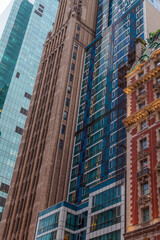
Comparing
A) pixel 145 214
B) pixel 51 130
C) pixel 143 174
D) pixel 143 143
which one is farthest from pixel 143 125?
pixel 51 130

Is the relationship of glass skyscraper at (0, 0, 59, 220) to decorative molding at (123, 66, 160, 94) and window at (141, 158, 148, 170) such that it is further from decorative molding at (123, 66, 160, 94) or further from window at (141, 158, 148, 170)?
window at (141, 158, 148, 170)

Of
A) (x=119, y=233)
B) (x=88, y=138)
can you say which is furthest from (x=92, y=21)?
(x=119, y=233)

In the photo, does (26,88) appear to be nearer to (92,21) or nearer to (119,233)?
(92,21)

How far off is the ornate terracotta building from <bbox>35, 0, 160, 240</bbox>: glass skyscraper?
→ 7803 mm

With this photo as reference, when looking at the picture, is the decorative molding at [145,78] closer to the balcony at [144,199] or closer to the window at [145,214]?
the balcony at [144,199]

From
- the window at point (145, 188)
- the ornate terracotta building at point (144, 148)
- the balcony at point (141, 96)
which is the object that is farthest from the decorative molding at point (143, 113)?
the window at point (145, 188)

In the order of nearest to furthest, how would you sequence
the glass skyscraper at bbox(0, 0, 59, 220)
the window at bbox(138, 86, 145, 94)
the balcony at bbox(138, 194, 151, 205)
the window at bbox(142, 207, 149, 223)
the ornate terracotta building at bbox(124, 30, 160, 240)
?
the ornate terracotta building at bbox(124, 30, 160, 240)
the window at bbox(142, 207, 149, 223)
the balcony at bbox(138, 194, 151, 205)
the window at bbox(138, 86, 145, 94)
the glass skyscraper at bbox(0, 0, 59, 220)

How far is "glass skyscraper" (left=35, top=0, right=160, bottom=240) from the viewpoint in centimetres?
5631

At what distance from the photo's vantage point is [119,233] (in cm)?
5150

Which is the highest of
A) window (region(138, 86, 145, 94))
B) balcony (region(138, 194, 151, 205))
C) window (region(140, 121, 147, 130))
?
window (region(138, 86, 145, 94))

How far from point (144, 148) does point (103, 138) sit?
32.5 metres

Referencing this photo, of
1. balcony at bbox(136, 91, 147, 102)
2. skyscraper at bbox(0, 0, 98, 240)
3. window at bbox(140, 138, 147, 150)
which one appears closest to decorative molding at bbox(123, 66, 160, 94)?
balcony at bbox(136, 91, 147, 102)

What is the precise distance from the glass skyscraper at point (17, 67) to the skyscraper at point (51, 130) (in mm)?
30778

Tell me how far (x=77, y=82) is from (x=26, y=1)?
4303 inches
